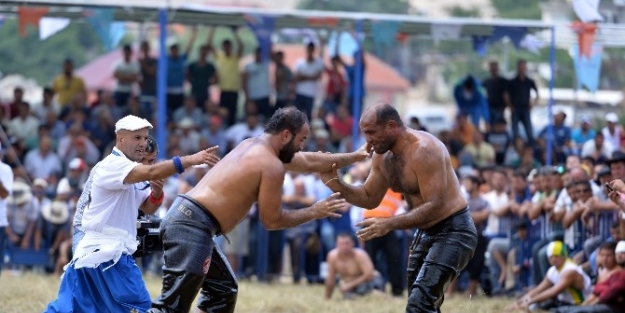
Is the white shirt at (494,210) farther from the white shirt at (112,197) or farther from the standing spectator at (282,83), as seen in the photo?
the white shirt at (112,197)

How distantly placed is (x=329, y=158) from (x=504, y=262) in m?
6.47

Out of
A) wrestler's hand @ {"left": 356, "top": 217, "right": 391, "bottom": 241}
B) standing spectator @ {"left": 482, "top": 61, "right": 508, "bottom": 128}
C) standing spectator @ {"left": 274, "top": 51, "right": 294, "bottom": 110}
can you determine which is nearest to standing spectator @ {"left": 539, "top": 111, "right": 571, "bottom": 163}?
standing spectator @ {"left": 482, "top": 61, "right": 508, "bottom": 128}

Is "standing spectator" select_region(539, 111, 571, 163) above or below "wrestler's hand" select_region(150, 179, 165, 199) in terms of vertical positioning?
below

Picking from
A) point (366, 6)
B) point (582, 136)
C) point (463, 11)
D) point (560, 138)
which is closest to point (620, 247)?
point (560, 138)

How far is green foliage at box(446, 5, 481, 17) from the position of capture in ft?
154

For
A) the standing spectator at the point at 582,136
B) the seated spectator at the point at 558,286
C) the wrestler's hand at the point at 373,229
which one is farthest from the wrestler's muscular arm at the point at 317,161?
the standing spectator at the point at 582,136

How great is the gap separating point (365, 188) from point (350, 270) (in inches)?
223

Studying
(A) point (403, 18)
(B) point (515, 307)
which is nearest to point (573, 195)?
(B) point (515, 307)

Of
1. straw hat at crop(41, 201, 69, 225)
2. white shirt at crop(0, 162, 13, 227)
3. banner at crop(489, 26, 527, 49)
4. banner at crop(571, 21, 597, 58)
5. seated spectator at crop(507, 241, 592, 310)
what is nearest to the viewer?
white shirt at crop(0, 162, 13, 227)

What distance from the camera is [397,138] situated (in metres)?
9.09

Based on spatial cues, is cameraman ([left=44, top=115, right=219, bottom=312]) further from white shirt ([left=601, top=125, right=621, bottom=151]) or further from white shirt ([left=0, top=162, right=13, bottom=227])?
white shirt ([left=601, top=125, right=621, bottom=151])

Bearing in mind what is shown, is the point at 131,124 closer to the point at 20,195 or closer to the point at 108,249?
the point at 108,249

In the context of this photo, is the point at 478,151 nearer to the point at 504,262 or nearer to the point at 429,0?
the point at 504,262

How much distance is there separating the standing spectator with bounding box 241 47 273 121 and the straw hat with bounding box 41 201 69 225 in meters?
4.83
